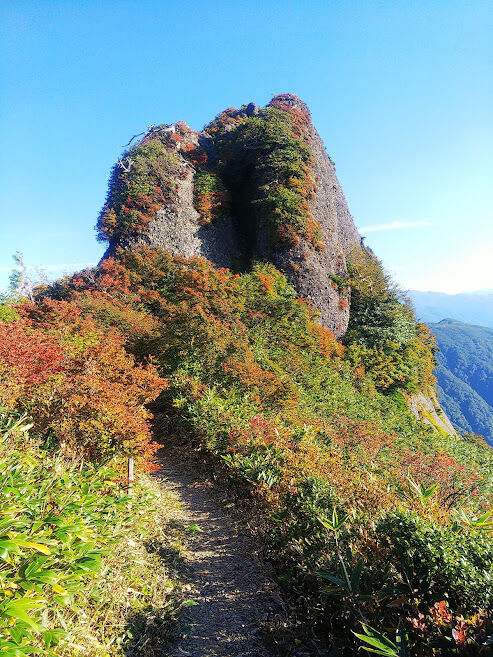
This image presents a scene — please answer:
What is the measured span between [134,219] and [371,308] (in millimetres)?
17413

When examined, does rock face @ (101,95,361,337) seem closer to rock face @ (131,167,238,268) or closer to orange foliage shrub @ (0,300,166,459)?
rock face @ (131,167,238,268)

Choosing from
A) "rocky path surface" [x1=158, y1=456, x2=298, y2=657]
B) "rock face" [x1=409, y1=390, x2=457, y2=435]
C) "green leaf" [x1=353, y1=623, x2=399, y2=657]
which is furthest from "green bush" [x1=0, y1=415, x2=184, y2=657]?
"rock face" [x1=409, y1=390, x2=457, y2=435]

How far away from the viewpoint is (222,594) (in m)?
4.70

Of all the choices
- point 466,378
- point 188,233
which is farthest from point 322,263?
point 466,378

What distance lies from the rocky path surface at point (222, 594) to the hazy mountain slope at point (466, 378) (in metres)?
126

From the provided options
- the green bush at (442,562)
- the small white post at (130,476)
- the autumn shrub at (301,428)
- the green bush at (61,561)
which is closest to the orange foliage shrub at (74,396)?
the small white post at (130,476)

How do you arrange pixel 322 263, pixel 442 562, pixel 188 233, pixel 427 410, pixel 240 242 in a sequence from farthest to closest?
pixel 240 242
pixel 322 263
pixel 427 410
pixel 188 233
pixel 442 562

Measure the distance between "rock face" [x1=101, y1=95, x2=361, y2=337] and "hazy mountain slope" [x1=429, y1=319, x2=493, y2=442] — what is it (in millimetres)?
110453

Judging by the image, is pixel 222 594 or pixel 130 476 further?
pixel 130 476

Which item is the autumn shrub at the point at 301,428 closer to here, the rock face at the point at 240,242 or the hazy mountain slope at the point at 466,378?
the rock face at the point at 240,242

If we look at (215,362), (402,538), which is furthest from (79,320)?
(402,538)

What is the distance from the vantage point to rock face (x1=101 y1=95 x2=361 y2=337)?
2157 centimetres

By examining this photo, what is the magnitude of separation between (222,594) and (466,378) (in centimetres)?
19156

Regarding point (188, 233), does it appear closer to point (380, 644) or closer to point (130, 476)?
point (130, 476)
